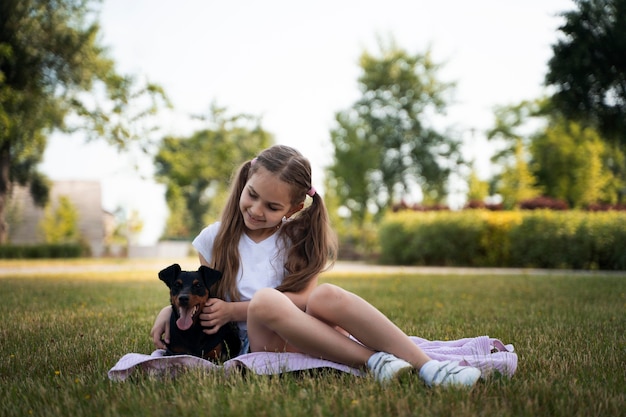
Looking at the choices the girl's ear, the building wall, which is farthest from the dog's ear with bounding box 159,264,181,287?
the building wall

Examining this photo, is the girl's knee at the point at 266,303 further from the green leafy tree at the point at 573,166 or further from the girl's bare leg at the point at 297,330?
the green leafy tree at the point at 573,166

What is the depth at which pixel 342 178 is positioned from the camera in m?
33.7

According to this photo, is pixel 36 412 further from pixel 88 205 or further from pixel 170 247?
pixel 88 205

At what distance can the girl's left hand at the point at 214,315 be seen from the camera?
3148 millimetres

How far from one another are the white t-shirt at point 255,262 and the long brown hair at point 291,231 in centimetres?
4

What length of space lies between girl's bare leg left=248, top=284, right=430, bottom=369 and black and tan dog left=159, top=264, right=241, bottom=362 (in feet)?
1.04

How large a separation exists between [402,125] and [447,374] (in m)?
37.3

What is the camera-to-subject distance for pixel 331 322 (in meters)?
3.00

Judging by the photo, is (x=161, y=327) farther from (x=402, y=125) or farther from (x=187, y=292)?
(x=402, y=125)

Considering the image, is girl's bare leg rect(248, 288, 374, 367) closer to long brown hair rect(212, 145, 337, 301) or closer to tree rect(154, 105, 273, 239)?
long brown hair rect(212, 145, 337, 301)

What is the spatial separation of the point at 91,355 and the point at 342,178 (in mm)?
30185

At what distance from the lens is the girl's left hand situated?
10.3 ft

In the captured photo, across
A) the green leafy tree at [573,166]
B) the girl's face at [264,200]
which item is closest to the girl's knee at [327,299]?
the girl's face at [264,200]

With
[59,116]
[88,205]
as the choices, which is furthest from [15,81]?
[88,205]
